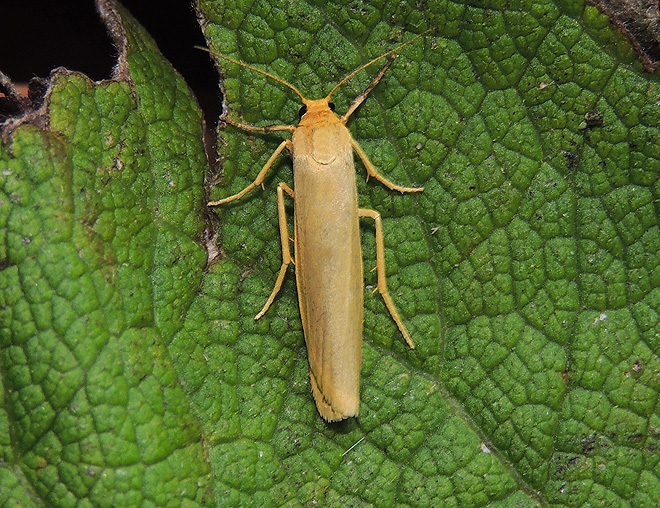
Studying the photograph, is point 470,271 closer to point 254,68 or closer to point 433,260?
point 433,260

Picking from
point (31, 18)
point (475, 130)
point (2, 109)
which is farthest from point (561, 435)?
point (31, 18)

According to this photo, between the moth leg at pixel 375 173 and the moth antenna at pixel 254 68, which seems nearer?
the moth antenna at pixel 254 68

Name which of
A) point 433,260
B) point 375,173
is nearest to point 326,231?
point 375,173

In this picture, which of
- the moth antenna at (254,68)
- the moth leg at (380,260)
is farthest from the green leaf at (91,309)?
the moth leg at (380,260)

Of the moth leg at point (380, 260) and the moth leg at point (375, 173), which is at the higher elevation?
the moth leg at point (375, 173)

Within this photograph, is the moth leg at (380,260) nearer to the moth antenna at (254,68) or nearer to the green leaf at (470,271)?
the green leaf at (470,271)
